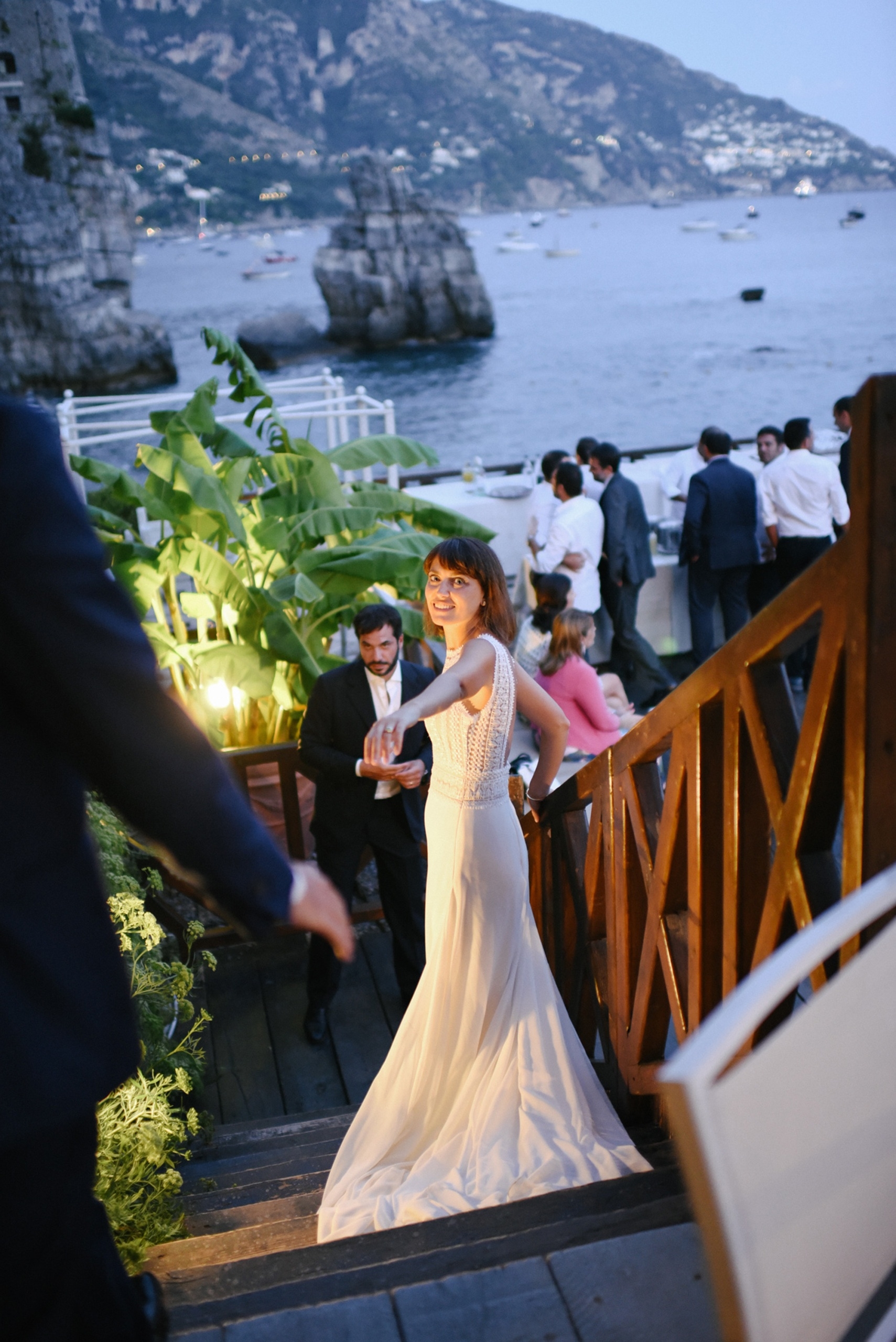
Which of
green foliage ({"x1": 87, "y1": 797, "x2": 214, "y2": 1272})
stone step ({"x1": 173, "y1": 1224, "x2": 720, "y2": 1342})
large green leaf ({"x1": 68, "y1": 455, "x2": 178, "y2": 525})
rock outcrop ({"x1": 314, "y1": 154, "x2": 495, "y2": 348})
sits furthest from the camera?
rock outcrop ({"x1": 314, "y1": 154, "x2": 495, "y2": 348})

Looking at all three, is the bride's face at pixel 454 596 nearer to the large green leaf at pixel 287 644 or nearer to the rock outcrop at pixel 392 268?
the large green leaf at pixel 287 644

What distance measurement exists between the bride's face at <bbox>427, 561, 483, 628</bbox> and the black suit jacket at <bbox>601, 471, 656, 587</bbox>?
14.3 ft

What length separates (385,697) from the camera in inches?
175

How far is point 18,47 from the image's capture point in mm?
54781

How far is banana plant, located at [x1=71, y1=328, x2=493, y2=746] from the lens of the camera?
5.52 metres

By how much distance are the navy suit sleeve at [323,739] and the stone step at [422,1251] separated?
231 centimetres

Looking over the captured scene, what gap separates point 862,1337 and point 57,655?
126 centimetres

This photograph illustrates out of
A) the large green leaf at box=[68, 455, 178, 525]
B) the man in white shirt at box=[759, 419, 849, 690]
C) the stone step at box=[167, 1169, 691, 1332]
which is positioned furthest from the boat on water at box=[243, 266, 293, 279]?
the stone step at box=[167, 1169, 691, 1332]

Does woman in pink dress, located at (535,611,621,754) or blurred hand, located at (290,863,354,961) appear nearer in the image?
blurred hand, located at (290,863,354,961)

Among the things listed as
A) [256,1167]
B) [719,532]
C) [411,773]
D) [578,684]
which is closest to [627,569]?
[719,532]

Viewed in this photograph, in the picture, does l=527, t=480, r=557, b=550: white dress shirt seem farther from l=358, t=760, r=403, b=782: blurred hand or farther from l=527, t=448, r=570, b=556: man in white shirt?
l=358, t=760, r=403, b=782: blurred hand

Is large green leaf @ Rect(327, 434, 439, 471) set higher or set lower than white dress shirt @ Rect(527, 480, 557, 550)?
higher


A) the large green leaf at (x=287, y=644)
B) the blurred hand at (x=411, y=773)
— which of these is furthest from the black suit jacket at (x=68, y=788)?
the large green leaf at (x=287, y=644)

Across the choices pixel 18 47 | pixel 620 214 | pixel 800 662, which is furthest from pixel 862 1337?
pixel 620 214
